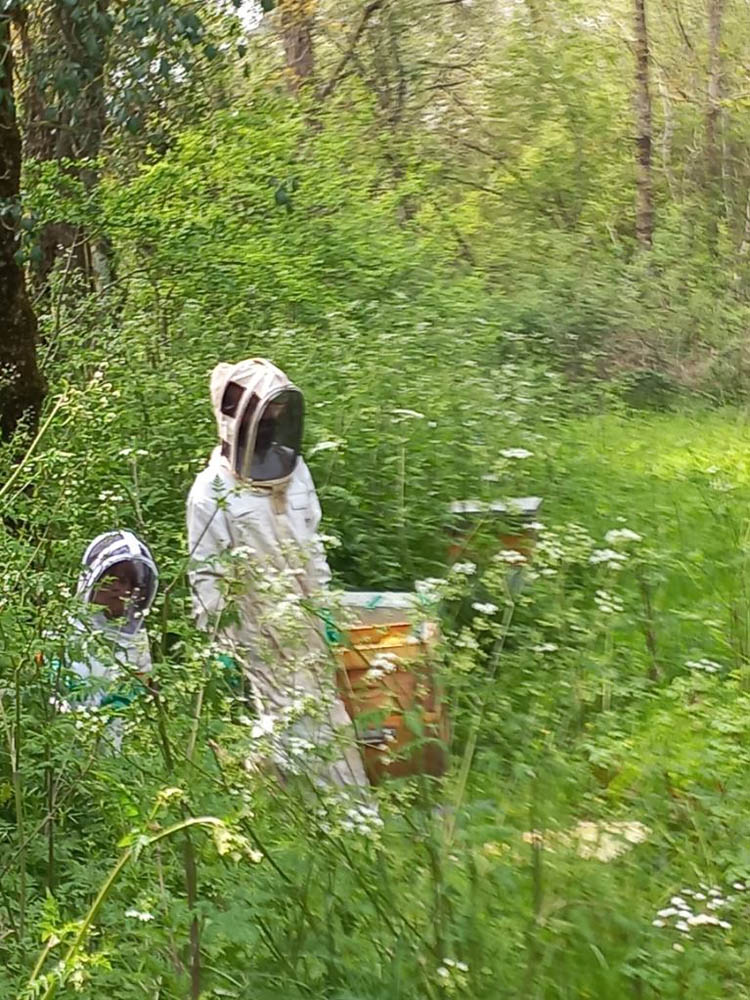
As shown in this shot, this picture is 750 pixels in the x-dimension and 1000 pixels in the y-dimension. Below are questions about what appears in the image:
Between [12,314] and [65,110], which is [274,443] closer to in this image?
[12,314]

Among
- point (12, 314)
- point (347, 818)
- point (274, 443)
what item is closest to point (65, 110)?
point (12, 314)

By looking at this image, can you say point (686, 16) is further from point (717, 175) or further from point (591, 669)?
point (591, 669)

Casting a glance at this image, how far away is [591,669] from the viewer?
3467 millimetres

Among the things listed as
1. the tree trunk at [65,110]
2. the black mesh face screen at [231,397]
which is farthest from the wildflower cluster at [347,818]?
the tree trunk at [65,110]

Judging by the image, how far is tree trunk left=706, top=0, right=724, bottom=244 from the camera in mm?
19547

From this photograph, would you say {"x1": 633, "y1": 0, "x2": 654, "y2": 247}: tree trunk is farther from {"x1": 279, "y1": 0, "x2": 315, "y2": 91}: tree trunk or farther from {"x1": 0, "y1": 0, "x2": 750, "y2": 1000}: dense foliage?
{"x1": 279, "y1": 0, "x2": 315, "y2": 91}: tree trunk

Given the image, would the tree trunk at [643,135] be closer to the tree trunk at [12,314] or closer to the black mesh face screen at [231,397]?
the tree trunk at [12,314]

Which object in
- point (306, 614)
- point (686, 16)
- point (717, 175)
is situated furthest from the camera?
point (686, 16)

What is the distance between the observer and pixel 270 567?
322 centimetres

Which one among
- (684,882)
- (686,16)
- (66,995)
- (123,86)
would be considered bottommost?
(684,882)

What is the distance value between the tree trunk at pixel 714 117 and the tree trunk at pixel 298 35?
816 cm

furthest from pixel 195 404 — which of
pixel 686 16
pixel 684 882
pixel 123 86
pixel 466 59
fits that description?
pixel 686 16

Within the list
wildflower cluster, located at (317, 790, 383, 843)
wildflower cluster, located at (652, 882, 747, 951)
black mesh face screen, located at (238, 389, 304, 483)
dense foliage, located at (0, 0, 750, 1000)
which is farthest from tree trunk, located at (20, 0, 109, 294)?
wildflower cluster, located at (652, 882, 747, 951)

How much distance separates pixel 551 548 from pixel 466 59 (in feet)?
52.0
